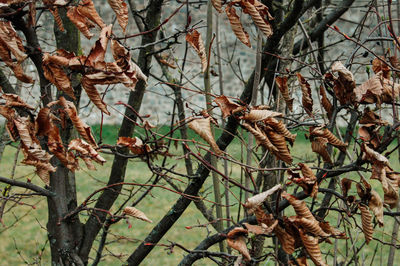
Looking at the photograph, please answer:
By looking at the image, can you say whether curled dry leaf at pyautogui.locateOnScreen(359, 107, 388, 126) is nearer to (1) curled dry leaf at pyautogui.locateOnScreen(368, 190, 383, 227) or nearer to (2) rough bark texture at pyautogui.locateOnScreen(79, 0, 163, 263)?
(1) curled dry leaf at pyautogui.locateOnScreen(368, 190, 383, 227)

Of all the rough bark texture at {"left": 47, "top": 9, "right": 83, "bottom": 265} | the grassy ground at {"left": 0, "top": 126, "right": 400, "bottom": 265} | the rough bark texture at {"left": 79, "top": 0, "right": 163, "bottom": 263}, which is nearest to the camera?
the rough bark texture at {"left": 47, "top": 9, "right": 83, "bottom": 265}

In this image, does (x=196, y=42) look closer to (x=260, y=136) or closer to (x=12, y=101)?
(x=260, y=136)

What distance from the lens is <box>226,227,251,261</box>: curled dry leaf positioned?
58.8 inches

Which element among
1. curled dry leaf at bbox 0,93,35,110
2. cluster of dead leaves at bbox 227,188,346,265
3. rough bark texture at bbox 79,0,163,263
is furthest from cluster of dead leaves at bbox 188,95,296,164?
rough bark texture at bbox 79,0,163,263

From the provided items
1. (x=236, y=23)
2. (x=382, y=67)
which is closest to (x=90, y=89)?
(x=236, y=23)

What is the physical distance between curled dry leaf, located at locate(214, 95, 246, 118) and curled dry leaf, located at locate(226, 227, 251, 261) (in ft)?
1.25

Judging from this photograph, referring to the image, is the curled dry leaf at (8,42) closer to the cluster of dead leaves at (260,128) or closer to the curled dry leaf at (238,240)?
the cluster of dead leaves at (260,128)

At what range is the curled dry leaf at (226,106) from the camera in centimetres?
161

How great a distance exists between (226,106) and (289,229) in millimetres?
457

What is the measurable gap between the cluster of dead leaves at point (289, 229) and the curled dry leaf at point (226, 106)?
0.32 meters

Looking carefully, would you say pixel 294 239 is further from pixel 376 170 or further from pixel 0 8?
pixel 0 8

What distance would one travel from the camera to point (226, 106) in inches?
64.4

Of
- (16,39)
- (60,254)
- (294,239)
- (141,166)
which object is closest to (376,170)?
(294,239)

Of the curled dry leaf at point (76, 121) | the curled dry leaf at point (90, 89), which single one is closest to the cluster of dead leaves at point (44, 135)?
the curled dry leaf at point (76, 121)
